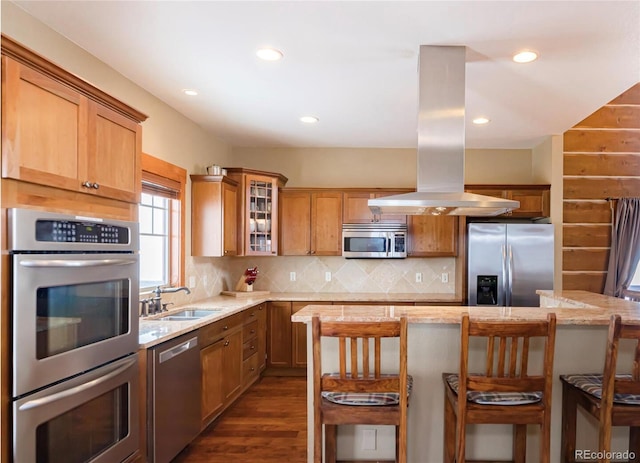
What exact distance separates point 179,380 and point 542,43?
10.3 ft

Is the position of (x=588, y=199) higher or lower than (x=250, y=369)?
higher

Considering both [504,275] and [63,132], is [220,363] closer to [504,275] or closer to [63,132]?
[63,132]

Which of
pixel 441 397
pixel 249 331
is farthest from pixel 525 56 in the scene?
pixel 249 331

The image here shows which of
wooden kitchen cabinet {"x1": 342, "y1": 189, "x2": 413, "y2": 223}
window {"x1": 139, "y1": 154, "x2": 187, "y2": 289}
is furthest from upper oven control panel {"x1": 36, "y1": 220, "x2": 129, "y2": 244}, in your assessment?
wooden kitchen cabinet {"x1": 342, "y1": 189, "x2": 413, "y2": 223}

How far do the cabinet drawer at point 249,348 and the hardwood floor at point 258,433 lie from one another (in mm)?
391

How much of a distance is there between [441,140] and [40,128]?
7.14ft

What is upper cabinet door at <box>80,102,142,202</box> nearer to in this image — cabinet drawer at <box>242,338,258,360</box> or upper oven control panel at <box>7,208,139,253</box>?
upper oven control panel at <box>7,208,139,253</box>

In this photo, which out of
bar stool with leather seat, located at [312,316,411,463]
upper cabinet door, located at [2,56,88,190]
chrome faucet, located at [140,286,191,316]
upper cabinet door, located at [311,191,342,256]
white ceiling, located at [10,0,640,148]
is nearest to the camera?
upper cabinet door, located at [2,56,88,190]

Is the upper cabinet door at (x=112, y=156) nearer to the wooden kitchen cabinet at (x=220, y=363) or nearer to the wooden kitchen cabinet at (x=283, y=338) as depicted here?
the wooden kitchen cabinet at (x=220, y=363)

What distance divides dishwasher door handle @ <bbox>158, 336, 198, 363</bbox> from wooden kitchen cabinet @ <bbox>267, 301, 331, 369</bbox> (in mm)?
1775

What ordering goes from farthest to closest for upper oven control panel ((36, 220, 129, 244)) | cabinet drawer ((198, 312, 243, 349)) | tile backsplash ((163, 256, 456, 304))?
tile backsplash ((163, 256, 456, 304)) → cabinet drawer ((198, 312, 243, 349)) → upper oven control panel ((36, 220, 129, 244))

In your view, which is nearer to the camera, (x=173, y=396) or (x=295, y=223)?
(x=173, y=396)

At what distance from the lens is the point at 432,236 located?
488cm

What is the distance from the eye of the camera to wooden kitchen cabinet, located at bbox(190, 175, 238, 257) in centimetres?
415
